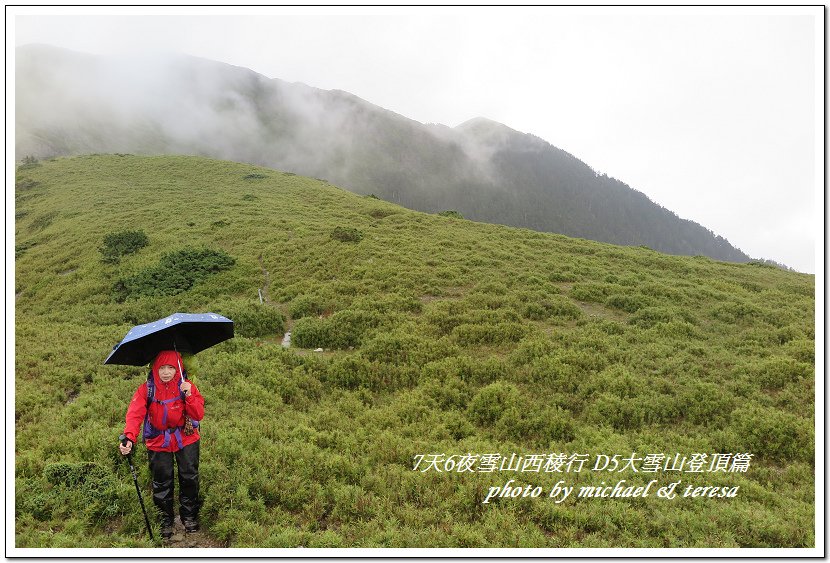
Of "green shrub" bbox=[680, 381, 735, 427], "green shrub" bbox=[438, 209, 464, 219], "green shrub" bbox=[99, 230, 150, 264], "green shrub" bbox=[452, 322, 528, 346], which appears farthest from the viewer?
"green shrub" bbox=[438, 209, 464, 219]

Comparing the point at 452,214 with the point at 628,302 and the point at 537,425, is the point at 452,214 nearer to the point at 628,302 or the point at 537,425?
the point at 628,302

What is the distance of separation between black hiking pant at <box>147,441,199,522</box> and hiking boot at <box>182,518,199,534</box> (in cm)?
4

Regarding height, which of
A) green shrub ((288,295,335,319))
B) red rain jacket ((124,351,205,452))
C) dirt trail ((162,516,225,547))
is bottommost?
dirt trail ((162,516,225,547))

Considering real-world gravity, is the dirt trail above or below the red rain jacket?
below

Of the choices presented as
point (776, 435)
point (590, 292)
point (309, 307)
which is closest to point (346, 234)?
point (309, 307)

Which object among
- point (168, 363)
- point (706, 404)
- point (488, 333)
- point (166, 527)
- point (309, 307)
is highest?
point (488, 333)

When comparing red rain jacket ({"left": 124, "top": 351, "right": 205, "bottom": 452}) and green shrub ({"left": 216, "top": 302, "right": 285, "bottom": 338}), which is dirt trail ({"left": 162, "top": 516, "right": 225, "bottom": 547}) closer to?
red rain jacket ({"left": 124, "top": 351, "right": 205, "bottom": 452})

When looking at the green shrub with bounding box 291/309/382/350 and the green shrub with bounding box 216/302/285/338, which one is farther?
the green shrub with bounding box 216/302/285/338

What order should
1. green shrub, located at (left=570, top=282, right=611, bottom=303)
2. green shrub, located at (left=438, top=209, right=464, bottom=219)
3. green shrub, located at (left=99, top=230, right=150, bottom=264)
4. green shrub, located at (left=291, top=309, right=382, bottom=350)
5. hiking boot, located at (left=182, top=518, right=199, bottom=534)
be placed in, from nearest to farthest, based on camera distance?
hiking boot, located at (left=182, top=518, right=199, bottom=534) → green shrub, located at (left=291, top=309, right=382, bottom=350) → green shrub, located at (left=570, top=282, right=611, bottom=303) → green shrub, located at (left=99, top=230, right=150, bottom=264) → green shrub, located at (left=438, top=209, right=464, bottom=219)

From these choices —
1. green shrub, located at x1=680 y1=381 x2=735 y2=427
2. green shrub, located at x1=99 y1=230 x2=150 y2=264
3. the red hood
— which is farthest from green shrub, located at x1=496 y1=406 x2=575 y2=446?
green shrub, located at x1=99 y1=230 x2=150 y2=264

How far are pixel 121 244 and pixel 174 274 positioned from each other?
23.1 ft

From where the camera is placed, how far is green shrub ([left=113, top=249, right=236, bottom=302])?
17016 millimetres

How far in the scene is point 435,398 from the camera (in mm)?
9547

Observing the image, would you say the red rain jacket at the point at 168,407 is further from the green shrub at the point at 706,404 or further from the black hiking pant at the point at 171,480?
the green shrub at the point at 706,404
